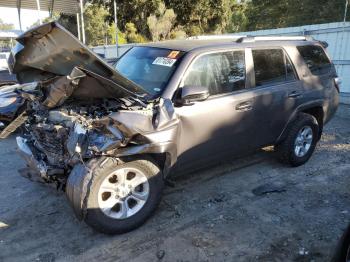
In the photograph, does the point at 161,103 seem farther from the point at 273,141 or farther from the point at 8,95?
the point at 8,95

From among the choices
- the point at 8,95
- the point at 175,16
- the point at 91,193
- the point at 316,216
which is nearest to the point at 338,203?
the point at 316,216

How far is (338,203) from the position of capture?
425 cm

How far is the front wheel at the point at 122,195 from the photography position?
3312 mm

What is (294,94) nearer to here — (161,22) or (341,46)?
(341,46)

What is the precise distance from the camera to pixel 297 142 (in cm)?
527

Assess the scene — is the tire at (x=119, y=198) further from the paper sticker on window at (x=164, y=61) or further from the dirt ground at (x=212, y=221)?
the paper sticker on window at (x=164, y=61)

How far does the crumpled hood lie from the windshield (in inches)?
12.4

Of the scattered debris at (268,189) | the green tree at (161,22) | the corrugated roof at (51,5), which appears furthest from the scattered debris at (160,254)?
the corrugated roof at (51,5)

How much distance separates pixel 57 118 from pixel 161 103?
1.09 meters

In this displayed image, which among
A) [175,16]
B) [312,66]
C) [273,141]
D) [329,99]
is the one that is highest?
[175,16]

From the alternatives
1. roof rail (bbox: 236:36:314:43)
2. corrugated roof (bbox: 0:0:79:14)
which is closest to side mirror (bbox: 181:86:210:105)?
roof rail (bbox: 236:36:314:43)

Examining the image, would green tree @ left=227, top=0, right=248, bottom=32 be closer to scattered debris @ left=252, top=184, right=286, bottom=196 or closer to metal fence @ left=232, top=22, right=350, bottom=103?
metal fence @ left=232, top=22, right=350, bottom=103

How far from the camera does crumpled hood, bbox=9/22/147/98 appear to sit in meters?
3.03

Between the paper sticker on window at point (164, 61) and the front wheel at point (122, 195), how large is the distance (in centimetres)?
117
